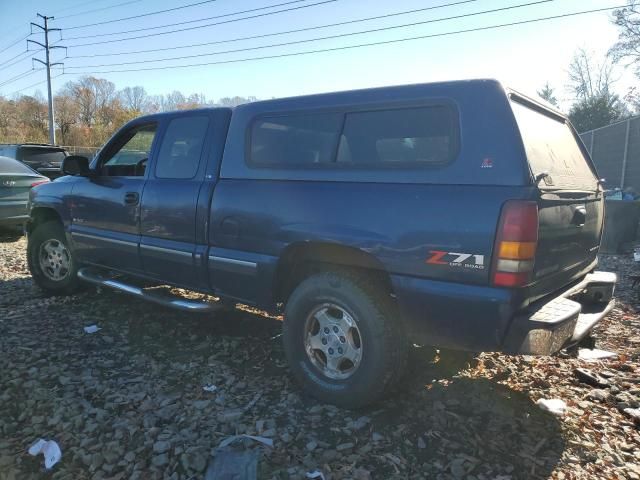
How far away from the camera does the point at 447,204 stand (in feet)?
8.20

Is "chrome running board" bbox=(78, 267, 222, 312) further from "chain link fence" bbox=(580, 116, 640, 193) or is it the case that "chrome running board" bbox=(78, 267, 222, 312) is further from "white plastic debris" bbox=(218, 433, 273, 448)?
"chain link fence" bbox=(580, 116, 640, 193)

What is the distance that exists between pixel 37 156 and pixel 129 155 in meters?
9.31

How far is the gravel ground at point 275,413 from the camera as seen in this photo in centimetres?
243

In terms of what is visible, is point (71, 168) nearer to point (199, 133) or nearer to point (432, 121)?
point (199, 133)

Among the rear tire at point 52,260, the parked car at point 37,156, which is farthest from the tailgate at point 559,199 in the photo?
the parked car at point 37,156

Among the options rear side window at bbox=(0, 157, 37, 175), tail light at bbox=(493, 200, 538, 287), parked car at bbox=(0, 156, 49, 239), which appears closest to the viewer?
tail light at bbox=(493, 200, 538, 287)

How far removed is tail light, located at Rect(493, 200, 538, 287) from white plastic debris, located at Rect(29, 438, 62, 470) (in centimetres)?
249

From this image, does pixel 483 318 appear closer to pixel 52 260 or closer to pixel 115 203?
pixel 115 203

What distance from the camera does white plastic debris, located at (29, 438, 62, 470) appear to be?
2448 millimetres

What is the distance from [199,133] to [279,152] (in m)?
0.96

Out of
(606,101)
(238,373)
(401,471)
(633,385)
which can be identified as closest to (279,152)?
(238,373)

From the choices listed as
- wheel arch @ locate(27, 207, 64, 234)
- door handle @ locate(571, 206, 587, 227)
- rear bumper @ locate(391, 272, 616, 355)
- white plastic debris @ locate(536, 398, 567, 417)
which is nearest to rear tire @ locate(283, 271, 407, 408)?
rear bumper @ locate(391, 272, 616, 355)

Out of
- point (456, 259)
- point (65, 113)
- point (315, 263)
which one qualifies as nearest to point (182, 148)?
point (315, 263)

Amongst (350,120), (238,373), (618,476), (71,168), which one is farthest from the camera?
(71,168)
